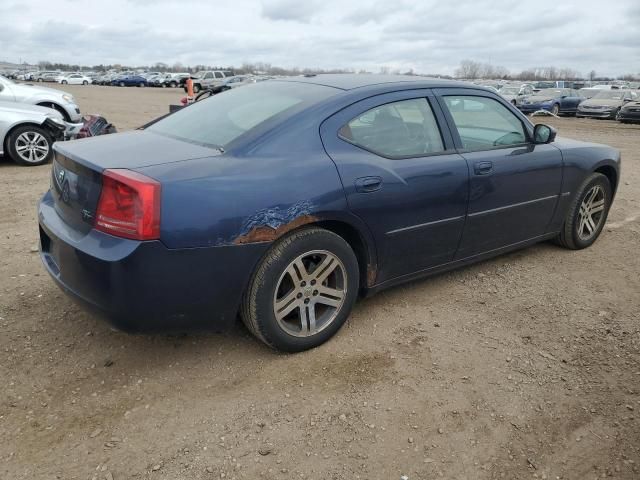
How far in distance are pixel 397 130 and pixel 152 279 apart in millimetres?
1784

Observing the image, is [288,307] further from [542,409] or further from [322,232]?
[542,409]

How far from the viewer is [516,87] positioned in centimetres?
2834

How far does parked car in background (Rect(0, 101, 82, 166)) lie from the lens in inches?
320

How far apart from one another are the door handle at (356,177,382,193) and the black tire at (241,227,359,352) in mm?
309

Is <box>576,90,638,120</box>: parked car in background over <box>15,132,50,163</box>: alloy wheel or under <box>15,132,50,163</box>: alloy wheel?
over

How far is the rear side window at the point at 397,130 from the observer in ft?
10.5

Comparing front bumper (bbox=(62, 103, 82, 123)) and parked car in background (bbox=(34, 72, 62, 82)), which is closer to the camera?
front bumper (bbox=(62, 103, 82, 123))

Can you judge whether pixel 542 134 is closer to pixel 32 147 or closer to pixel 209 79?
pixel 32 147

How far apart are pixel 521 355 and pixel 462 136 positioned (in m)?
1.50

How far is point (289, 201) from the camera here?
2.79 metres

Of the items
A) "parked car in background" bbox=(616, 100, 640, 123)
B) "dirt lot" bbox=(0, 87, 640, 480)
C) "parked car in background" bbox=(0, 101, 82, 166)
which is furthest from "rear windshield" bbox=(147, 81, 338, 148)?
"parked car in background" bbox=(616, 100, 640, 123)

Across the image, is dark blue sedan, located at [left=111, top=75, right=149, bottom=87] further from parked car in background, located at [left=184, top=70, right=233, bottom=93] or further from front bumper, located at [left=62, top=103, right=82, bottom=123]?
front bumper, located at [left=62, top=103, right=82, bottom=123]

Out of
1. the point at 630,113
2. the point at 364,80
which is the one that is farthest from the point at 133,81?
the point at 364,80

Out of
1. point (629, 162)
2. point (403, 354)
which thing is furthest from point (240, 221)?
point (629, 162)
